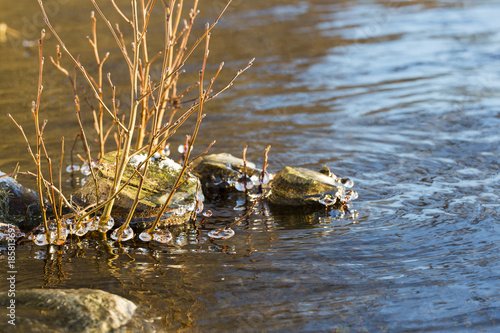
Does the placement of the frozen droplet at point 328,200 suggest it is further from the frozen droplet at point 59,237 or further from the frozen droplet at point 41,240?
the frozen droplet at point 41,240

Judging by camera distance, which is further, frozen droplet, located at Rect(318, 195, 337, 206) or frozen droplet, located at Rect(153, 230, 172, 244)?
frozen droplet, located at Rect(318, 195, 337, 206)

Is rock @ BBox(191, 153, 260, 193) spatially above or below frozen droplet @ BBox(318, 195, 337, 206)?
above

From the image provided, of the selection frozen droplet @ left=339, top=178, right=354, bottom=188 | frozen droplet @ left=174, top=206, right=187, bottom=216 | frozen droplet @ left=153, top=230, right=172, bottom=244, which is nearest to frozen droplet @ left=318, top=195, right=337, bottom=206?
frozen droplet @ left=339, top=178, right=354, bottom=188

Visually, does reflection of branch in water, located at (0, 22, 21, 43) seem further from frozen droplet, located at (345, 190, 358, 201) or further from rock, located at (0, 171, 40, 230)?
frozen droplet, located at (345, 190, 358, 201)

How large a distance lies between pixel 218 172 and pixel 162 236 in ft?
3.80

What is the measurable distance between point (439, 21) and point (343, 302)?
10151 millimetres

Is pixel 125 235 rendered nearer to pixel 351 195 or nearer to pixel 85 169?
pixel 85 169

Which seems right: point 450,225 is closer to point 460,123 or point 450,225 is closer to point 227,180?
point 227,180

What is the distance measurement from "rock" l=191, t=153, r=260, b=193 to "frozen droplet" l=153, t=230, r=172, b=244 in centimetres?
96

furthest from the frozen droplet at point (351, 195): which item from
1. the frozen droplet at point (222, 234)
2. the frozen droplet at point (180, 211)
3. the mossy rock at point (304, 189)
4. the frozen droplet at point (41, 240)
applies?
the frozen droplet at point (41, 240)

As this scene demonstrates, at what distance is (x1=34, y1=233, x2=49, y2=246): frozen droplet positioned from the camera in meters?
4.21

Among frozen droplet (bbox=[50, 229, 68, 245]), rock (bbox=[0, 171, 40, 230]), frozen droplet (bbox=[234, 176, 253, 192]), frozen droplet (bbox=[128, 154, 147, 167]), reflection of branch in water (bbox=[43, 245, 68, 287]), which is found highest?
frozen droplet (bbox=[128, 154, 147, 167])

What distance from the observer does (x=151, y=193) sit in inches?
180

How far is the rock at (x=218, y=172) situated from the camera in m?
5.27
